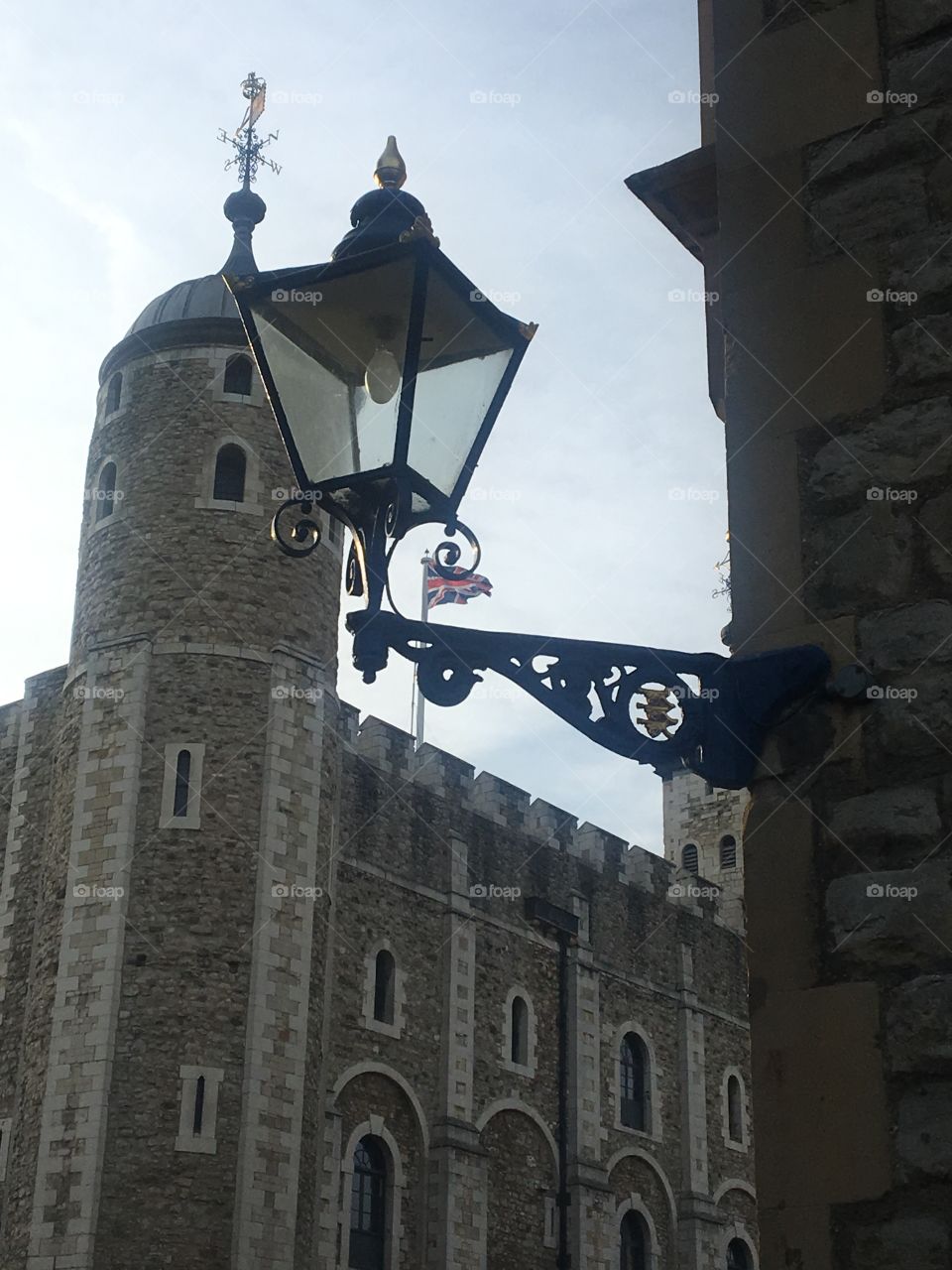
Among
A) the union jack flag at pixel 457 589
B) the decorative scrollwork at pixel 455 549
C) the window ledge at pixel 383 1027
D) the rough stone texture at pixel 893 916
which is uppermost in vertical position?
the union jack flag at pixel 457 589

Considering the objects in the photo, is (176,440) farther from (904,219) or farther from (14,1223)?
(904,219)

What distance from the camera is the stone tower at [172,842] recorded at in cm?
1958

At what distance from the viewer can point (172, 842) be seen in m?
20.9

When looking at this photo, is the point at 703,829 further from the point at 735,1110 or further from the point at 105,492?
the point at 105,492

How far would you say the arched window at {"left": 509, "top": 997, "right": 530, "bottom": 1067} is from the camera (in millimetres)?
27000

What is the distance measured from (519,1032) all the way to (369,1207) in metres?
4.43

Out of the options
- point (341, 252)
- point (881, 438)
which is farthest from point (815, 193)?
point (341, 252)

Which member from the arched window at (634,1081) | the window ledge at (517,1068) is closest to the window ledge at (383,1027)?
the window ledge at (517,1068)

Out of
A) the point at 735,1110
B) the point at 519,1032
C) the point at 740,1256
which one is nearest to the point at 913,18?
the point at 519,1032

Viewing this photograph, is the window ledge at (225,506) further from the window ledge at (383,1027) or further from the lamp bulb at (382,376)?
the lamp bulb at (382,376)

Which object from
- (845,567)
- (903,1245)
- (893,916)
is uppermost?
(845,567)

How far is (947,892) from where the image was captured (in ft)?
12.6

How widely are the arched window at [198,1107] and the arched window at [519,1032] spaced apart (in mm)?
7818

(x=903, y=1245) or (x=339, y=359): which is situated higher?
(x=339, y=359)
